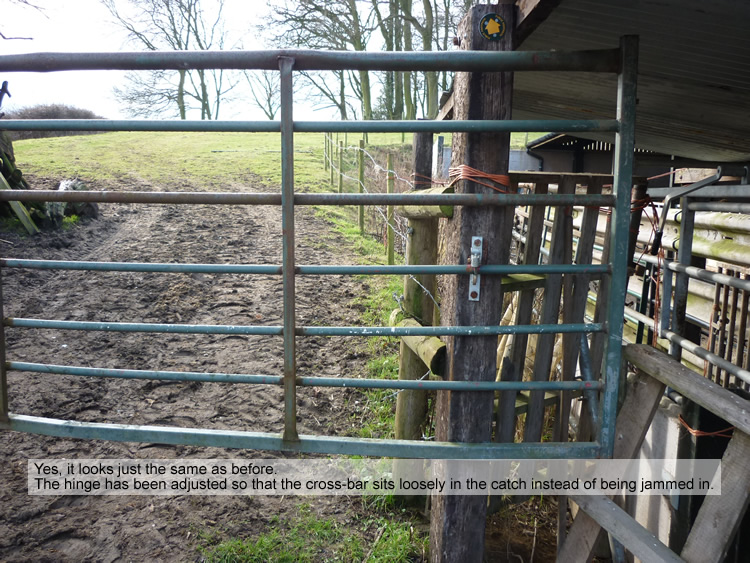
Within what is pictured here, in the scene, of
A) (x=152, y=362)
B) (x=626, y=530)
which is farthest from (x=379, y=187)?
(x=626, y=530)

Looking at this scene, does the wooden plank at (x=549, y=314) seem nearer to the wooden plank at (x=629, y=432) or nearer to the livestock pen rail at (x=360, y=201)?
the wooden plank at (x=629, y=432)

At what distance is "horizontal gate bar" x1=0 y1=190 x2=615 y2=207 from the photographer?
2.14m

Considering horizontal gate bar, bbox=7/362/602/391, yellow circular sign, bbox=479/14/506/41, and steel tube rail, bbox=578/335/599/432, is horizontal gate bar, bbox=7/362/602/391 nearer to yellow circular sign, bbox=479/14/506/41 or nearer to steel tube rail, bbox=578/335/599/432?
steel tube rail, bbox=578/335/599/432

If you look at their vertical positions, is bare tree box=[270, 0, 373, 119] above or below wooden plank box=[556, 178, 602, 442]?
above

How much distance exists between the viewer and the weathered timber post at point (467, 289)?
2420 mm

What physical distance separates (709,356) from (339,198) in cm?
201

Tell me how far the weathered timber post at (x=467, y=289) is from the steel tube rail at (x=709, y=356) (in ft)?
3.55

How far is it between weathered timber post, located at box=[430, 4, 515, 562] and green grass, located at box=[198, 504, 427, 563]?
0.37 m

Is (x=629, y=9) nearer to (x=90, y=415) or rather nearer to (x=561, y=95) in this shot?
(x=561, y=95)

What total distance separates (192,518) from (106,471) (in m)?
0.69

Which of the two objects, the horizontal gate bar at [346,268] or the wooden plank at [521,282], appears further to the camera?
the wooden plank at [521,282]

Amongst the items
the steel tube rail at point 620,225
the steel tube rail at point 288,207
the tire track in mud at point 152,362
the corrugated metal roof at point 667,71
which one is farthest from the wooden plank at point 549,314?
the steel tube rail at point 288,207

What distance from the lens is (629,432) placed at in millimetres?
2641

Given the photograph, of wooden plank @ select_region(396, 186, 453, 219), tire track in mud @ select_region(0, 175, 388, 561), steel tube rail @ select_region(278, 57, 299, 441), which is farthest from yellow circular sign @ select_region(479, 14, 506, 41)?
tire track in mud @ select_region(0, 175, 388, 561)
